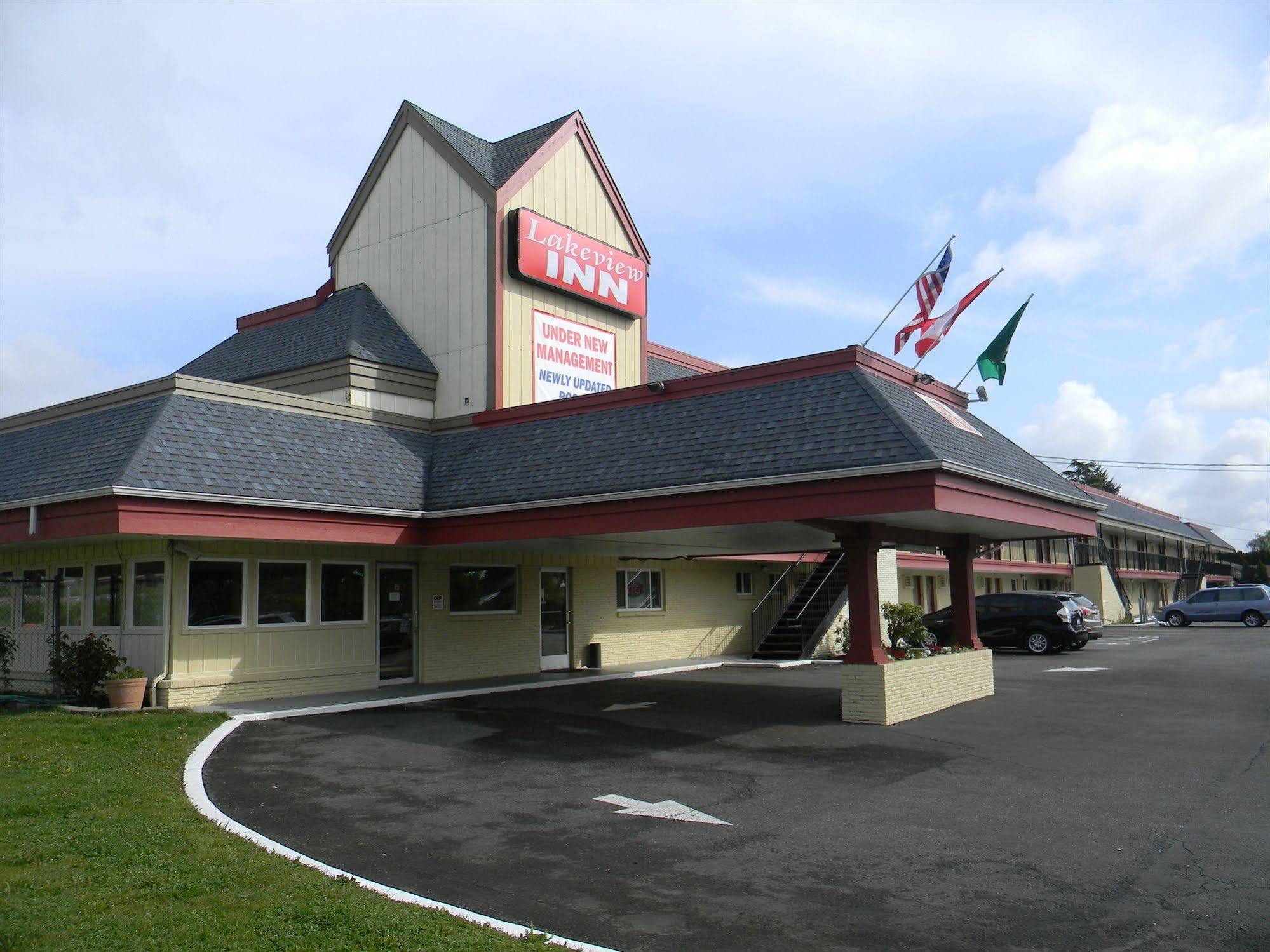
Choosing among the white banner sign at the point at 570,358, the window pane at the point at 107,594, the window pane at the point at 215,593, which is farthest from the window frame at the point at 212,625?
the white banner sign at the point at 570,358

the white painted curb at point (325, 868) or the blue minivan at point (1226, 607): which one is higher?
the blue minivan at point (1226, 607)

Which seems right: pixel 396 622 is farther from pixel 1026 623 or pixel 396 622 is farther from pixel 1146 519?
pixel 1146 519

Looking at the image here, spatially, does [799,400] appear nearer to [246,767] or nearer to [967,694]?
[967,694]

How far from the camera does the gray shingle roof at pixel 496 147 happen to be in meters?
20.7

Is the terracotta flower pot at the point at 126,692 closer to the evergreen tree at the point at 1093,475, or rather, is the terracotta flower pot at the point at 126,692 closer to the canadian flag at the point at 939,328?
the canadian flag at the point at 939,328

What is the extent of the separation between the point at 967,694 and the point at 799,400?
20.1ft

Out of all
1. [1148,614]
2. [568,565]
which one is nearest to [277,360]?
[568,565]

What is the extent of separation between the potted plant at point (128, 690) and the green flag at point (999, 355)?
46.3 ft

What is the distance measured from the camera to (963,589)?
1816 cm

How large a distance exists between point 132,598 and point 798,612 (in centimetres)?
1713

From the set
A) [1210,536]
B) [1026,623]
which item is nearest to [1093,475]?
[1210,536]

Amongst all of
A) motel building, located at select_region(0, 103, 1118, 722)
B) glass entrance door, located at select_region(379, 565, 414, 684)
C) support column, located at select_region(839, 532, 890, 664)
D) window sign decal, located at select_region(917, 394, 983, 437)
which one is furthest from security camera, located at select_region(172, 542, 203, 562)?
window sign decal, located at select_region(917, 394, 983, 437)

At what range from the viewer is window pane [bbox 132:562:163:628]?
15.6 m

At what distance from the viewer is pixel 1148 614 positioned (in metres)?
60.4
